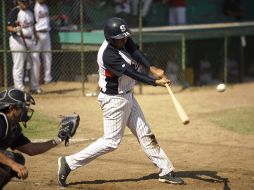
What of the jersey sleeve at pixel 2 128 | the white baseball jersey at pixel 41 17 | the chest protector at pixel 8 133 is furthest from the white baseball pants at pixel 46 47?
the jersey sleeve at pixel 2 128

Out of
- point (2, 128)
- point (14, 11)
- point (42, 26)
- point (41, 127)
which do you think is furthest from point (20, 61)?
point (2, 128)

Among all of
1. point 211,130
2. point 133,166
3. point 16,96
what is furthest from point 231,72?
point 16,96

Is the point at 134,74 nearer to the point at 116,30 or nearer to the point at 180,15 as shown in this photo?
the point at 116,30

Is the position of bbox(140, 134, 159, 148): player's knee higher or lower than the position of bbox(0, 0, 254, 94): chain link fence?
higher

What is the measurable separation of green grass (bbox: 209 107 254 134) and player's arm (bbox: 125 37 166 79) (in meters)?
4.01

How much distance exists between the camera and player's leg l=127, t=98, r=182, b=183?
24.7 feet

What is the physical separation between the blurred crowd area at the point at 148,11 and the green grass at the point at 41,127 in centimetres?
372

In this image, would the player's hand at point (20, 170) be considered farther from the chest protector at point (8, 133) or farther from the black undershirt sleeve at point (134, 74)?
the black undershirt sleeve at point (134, 74)

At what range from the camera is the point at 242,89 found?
16.6 metres

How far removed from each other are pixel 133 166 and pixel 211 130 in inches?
115

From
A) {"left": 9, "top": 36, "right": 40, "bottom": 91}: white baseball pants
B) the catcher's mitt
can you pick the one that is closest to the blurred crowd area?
{"left": 9, "top": 36, "right": 40, "bottom": 91}: white baseball pants

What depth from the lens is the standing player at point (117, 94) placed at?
7.20 metres

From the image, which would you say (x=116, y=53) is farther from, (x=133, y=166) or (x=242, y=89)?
(x=242, y=89)

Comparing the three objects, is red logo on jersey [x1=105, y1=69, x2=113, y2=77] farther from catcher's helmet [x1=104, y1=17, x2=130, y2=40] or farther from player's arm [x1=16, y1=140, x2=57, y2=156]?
player's arm [x1=16, y1=140, x2=57, y2=156]
